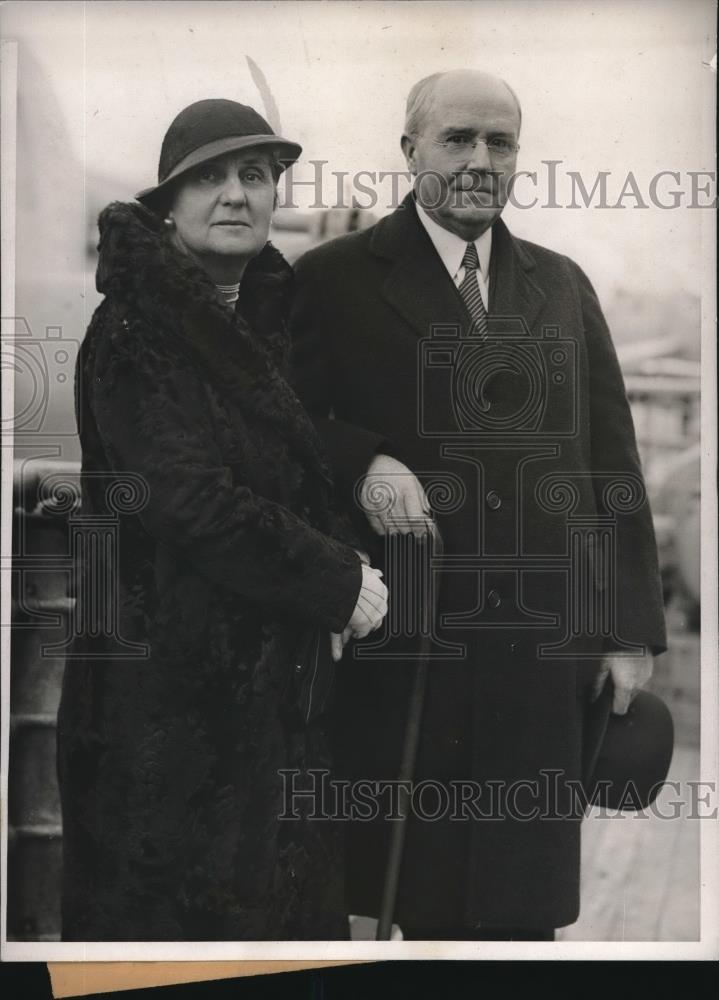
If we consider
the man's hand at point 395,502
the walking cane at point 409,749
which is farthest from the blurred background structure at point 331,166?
the man's hand at point 395,502

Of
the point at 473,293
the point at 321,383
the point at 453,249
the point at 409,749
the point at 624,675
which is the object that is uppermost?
the point at 453,249

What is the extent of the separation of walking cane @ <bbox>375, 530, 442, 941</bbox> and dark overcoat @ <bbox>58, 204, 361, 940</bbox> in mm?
153

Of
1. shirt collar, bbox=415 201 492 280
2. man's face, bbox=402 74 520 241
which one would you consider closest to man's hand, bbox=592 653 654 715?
shirt collar, bbox=415 201 492 280

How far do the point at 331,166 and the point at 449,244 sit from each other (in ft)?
1.22

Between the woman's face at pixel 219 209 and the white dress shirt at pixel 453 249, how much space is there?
0.45 m

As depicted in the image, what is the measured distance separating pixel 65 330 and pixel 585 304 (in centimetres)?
138

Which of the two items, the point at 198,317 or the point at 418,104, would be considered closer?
the point at 198,317

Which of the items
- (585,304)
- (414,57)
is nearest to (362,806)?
(585,304)

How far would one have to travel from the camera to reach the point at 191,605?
3.24 m

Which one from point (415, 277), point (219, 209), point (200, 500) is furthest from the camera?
point (415, 277)

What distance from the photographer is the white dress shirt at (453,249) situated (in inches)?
134

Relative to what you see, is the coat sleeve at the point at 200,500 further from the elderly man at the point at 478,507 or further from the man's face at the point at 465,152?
the man's face at the point at 465,152

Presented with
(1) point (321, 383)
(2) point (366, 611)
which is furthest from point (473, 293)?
(2) point (366, 611)

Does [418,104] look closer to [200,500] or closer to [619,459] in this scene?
[619,459]
